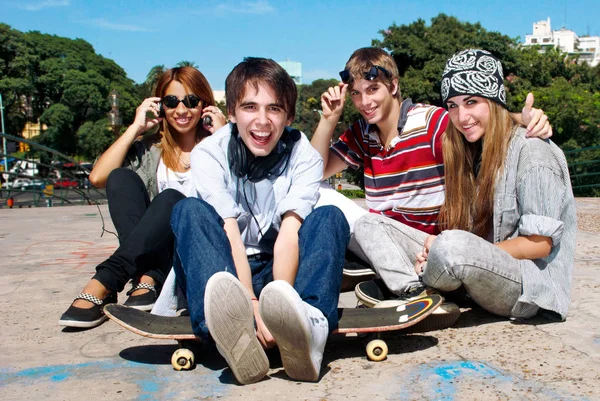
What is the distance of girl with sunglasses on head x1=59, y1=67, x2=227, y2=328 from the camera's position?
292 cm

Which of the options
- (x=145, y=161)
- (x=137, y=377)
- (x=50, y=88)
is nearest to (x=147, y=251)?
(x=145, y=161)

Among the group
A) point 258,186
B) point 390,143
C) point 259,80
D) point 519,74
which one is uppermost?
point 519,74

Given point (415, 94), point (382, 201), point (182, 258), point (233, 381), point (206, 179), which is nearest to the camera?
point (233, 381)

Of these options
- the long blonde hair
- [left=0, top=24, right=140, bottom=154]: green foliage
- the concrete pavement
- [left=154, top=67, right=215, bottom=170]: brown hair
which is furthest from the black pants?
[left=0, top=24, right=140, bottom=154]: green foliage

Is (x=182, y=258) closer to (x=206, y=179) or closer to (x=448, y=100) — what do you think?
(x=206, y=179)

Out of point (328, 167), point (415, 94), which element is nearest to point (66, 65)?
point (415, 94)

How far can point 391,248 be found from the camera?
269 centimetres

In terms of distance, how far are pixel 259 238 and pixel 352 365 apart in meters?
0.72

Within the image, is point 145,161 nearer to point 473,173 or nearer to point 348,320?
point 348,320

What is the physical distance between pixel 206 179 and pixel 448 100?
45.3 inches

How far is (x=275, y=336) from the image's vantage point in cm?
197

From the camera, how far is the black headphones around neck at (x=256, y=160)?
8.39 feet

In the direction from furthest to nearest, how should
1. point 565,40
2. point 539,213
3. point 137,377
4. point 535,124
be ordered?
point 565,40 < point 535,124 < point 539,213 < point 137,377

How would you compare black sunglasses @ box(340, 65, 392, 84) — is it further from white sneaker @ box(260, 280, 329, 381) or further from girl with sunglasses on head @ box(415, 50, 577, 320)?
white sneaker @ box(260, 280, 329, 381)
